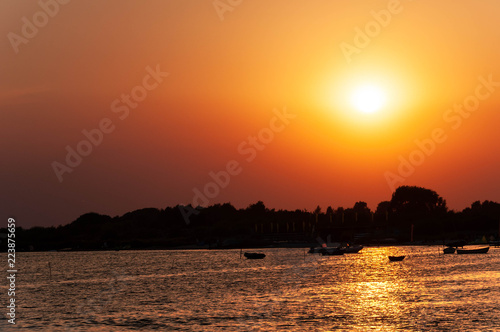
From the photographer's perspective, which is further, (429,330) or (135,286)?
(135,286)

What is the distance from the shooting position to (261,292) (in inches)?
4161

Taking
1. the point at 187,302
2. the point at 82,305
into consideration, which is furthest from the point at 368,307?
the point at 82,305

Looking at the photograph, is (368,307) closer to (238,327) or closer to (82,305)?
(238,327)

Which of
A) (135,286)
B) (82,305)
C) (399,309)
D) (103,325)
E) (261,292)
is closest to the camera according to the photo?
(103,325)

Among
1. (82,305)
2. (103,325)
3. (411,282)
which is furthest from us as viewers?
(411,282)

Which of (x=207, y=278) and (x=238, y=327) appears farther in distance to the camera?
(x=207, y=278)

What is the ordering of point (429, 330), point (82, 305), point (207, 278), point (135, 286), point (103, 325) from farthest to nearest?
point (207, 278)
point (135, 286)
point (82, 305)
point (103, 325)
point (429, 330)

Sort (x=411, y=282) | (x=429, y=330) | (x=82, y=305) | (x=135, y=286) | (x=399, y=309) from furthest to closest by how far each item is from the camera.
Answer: (x=135, y=286)
(x=411, y=282)
(x=82, y=305)
(x=399, y=309)
(x=429, y=330)

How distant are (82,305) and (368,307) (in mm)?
39258

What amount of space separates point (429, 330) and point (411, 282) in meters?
57.9

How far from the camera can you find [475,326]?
64.9 m

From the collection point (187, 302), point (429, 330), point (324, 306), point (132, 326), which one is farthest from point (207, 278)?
point (429, 330)

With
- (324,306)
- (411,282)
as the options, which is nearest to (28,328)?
(324,306)

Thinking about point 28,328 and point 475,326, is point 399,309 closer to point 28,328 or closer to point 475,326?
point 475,326
